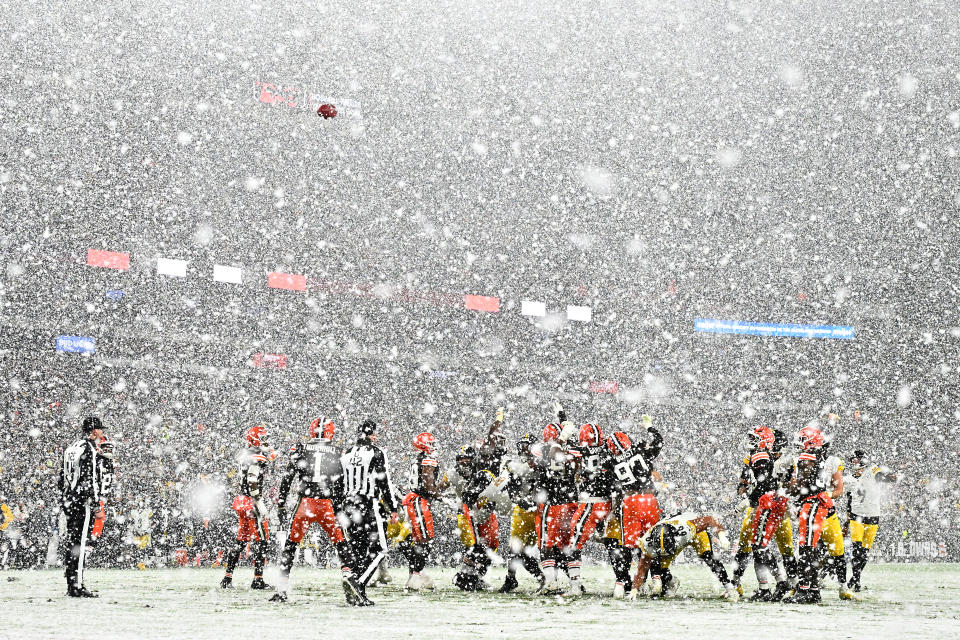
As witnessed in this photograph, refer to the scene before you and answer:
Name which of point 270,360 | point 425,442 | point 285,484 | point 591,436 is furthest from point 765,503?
point 270,360

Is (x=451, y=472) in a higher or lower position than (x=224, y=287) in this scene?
lower

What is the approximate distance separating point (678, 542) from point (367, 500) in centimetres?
373

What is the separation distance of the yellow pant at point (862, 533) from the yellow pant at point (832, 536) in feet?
9.92

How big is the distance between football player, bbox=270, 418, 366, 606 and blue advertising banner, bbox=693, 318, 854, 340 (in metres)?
43.1

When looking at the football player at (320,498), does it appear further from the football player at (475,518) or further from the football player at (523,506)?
the football player at (523,506)

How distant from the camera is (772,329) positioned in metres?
51.4

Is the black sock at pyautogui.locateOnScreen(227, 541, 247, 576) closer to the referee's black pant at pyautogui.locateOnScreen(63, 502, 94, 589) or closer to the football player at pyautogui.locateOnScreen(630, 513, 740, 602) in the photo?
the referee's black pant at pyautogui.locateOnScreen(63, 502, 94, 589)

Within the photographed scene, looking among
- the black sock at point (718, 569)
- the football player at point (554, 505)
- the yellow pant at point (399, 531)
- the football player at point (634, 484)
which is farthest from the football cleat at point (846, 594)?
the yellow pant at point (399, 531)

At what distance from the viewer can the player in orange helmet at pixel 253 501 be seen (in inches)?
470

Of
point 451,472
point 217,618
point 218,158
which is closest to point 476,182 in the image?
point 218,158

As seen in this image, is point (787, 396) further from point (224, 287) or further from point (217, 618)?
point (217, 618)

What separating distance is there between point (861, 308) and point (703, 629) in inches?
1874

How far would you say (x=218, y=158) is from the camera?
48.5m

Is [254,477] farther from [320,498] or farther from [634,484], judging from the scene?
[634,484]
